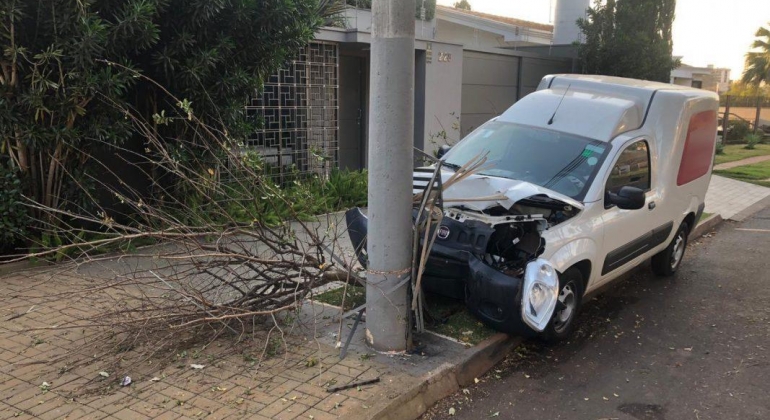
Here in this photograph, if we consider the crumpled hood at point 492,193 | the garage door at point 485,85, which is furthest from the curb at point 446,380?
the garage door at point 485,85

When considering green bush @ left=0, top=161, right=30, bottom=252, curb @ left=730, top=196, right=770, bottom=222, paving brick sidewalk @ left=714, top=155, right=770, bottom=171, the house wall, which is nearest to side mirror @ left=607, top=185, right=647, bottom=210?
green bush @ left=0, top=161, right=30, bottom=252

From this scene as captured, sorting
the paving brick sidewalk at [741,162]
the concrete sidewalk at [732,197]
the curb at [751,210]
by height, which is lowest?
the curb at [751,210]

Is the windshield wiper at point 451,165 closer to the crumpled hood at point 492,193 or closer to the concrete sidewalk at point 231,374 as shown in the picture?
the crumpled hood at point 492,193

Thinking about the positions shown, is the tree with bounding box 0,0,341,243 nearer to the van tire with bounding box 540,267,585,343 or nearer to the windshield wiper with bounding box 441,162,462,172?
the windshield wiper with bounding box 441,162,462,172

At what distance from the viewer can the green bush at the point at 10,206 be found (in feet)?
20.5

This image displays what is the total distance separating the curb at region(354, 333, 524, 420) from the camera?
3979mm

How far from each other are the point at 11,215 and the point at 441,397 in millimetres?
4897

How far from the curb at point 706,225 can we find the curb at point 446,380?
19.4 feet

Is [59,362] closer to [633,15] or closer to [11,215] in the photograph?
[11,215]

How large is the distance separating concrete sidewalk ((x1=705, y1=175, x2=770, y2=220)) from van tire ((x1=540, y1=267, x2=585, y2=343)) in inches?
302

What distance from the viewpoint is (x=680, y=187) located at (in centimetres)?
707

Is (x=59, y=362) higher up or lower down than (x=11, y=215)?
lower down

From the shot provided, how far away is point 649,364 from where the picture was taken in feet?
16.7

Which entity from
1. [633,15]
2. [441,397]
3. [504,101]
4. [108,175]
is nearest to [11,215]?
[108,175]
